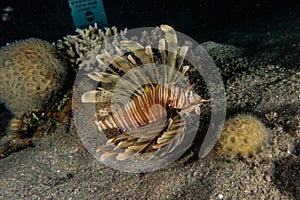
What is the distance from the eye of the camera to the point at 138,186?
8.59 ft

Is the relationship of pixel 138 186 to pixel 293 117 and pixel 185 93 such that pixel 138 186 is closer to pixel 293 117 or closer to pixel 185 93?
pixel 185 93

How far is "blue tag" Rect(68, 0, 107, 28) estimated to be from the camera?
268 inches

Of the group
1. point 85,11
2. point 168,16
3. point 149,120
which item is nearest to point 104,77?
point 149,120

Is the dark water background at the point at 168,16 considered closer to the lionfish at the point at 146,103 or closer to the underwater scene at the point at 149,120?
the underwater scene at the point at 149,120

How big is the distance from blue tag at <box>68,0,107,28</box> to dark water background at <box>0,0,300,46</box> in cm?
141

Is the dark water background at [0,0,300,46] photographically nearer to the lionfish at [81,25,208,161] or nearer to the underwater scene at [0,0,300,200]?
the underwater scene at [0,0,300,200]

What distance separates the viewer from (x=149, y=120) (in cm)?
264

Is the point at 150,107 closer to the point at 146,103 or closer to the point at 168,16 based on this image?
the point at 146,103

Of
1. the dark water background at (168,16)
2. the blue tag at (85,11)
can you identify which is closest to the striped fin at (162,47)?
the blue tag at (85,11)

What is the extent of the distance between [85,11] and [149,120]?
5.22 m

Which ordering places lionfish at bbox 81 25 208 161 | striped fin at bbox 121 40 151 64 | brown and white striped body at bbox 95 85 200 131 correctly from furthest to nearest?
1. striped fin at bbox 121 40 151 64
2. brown and white striped body at bbox 95 85 200 131
3. lionfish at bbox 81 25 208 161

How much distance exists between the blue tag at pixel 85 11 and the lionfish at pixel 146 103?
432cm

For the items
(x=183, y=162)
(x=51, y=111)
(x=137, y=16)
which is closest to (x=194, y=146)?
(x=183, y=162)

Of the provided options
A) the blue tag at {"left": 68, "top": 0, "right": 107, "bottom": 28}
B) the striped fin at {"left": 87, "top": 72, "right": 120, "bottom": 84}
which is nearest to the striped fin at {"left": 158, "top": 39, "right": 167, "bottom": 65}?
the striped fin at {"left": 87, "top": 72, "right": 120, "bottom": 84}
